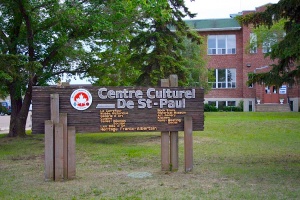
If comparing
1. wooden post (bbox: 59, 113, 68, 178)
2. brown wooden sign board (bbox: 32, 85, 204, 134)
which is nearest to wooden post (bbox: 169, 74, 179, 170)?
brown wooden sign board (bbox: 32, 85, 204, 134)

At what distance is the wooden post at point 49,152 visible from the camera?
972 centimetres

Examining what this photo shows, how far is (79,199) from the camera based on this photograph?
7.95 metres

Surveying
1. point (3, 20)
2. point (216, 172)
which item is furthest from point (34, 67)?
point (216, 172)

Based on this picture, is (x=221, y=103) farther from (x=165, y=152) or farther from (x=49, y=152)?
(x=49, y=152)

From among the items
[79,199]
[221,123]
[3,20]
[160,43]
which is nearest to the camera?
[79,199]

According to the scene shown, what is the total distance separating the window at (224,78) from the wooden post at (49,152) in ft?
105

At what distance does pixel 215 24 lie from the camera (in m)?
41.0

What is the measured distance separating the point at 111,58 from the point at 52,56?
3.07 metres

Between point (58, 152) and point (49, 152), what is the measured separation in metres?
0.19

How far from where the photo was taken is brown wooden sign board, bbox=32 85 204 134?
32.7 ft

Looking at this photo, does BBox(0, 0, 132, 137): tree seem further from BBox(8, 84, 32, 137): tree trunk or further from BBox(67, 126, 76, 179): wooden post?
BBox(67, 126, 76, 179): wooden post

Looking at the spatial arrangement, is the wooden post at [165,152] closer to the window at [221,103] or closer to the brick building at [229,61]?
the brick building at [229,61]

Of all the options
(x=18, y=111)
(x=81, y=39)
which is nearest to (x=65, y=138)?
(x=81, y=39)

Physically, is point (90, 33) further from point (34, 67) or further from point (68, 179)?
point (68, 179)
